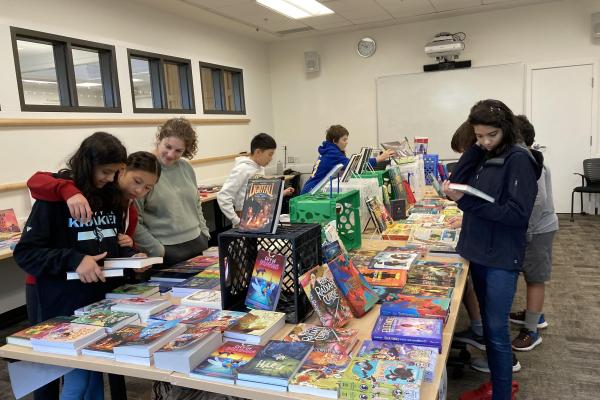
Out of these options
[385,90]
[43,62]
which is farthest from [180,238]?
[385,90]

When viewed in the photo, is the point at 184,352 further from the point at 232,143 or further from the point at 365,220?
the point at 232,143

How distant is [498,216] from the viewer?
69.9 inches

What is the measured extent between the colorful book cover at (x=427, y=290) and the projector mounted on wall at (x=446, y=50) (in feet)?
19.3

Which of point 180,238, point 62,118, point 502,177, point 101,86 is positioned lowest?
point 180,238

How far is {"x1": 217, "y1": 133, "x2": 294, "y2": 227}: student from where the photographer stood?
132 inches

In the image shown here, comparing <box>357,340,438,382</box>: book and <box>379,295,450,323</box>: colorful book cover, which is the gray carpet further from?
<box>357,340,438,382</box>: book

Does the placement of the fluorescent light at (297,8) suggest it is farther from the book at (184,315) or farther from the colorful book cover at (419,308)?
the colorful book cover at (419,308)

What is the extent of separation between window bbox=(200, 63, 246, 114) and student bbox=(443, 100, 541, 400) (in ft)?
17.2

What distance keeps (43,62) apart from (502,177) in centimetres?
458

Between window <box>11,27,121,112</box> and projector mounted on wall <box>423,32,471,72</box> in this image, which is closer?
window <box>11,27,121,112</box>

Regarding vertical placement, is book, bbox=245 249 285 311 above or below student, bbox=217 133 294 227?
Result: below

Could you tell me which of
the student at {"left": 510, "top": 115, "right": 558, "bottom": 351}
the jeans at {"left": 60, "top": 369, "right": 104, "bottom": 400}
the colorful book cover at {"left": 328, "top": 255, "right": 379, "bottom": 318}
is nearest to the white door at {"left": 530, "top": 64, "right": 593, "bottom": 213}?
the student at {"left": 510, "top": 115, "right": 558, "bottom": 351}

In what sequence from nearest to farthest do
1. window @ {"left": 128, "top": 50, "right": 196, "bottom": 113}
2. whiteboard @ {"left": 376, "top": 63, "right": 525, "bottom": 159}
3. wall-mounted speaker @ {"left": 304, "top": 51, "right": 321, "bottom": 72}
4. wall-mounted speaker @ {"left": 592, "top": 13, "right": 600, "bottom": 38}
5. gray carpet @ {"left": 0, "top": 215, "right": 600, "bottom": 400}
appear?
gray carpet @ {"left": 0, "top": 215, "right": 600, "bottom": 400} < window @ {"left": 128, "top": 50, "right": 196, "bottom": 113} < wall-mounted speaker @ {"left": 592, "top": 13, "right": 600, "bottom": 38} < whiteboard @ {"left": 376, "top": 63, "right": 525, "bottom": 159} < wall-mounted speaker @ {"left": 304, "top": 51, "right": 321, "bottom": 72}

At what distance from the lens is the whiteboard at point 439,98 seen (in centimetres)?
683
